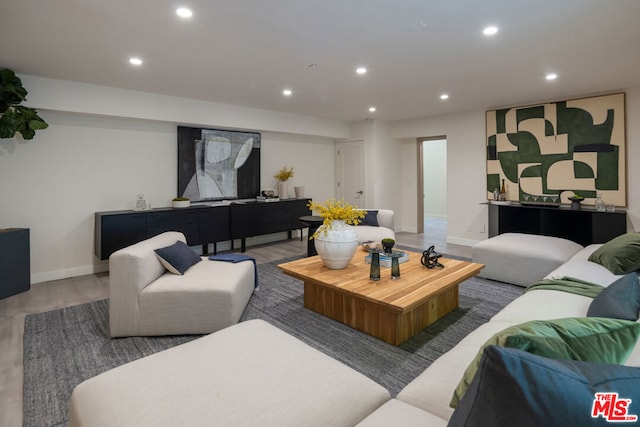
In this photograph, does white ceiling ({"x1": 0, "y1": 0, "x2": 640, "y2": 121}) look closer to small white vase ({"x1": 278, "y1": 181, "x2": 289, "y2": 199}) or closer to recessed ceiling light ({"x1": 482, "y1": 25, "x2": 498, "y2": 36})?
recessed ceiling light ({"x1": 482, "y1": 25, "x2": 498, "y2": 36})

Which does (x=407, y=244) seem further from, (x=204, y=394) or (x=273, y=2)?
(x=204, y=394)

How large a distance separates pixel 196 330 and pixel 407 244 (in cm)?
457

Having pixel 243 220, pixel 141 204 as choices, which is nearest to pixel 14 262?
pixel 141 204

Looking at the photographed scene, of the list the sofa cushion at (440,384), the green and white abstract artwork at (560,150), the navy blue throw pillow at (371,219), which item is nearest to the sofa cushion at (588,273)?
the sofa cushion at (440,384)

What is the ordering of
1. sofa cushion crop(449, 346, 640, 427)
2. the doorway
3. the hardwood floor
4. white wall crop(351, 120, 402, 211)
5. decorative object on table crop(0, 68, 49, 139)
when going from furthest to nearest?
the doorway, white wall crop(351, 120, 402, 211), decorative object on table crop(0, 68, 49, 139), the hardwood floor, sofa cushion crop(449, 346, 640, 427)

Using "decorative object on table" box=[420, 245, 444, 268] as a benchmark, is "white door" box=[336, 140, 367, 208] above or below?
above

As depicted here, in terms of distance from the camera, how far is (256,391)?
137cm

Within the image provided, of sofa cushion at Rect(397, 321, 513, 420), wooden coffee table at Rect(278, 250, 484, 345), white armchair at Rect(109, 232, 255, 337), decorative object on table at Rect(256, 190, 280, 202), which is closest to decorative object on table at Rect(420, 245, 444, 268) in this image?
wooden coffee table at Rect(278, 250, 484, 345)

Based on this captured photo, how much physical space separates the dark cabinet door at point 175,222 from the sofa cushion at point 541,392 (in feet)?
16.0

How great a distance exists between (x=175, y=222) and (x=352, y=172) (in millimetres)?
3970

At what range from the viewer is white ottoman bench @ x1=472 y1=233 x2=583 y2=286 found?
3785mm

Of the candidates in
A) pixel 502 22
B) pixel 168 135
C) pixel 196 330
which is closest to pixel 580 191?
pixel 502 22

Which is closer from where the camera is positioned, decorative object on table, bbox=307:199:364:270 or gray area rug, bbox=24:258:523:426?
gray area rug, bbox=24:258:523:426

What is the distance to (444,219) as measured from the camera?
9.94 m
